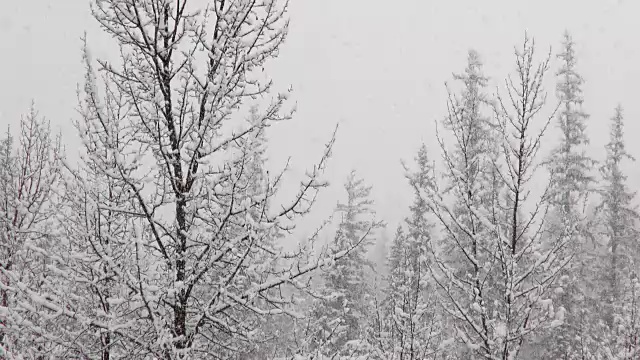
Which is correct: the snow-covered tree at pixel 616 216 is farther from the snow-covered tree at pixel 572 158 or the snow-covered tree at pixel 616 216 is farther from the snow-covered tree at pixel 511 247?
the snow-covered tree at pixel 511 247

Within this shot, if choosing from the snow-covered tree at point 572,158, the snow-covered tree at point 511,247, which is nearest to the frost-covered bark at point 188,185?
the snow-covered tree at point 511,247

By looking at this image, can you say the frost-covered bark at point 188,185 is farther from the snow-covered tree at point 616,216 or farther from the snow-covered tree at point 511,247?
the snow-covered tree at point 616,216

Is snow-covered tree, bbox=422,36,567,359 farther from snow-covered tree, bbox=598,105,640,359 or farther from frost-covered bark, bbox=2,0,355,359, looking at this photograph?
snow-covered tree, bbox=598,105,640,359

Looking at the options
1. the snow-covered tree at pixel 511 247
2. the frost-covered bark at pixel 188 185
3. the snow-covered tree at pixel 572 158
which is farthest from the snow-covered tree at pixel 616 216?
the frost-covered bark at pixel 188 185

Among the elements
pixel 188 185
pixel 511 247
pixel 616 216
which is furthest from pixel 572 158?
pixel 188 185

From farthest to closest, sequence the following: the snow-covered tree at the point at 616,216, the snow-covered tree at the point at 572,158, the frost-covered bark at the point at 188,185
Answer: the snow-covered tree at the point at 616,216, the snow-covered tree at the point at 572,158, the frost-covered bark at the point at 188,185

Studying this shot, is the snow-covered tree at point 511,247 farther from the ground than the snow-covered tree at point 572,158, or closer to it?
closer to it

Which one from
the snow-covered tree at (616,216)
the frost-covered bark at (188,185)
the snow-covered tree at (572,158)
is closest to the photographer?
the frost-covered bark at (188,185)

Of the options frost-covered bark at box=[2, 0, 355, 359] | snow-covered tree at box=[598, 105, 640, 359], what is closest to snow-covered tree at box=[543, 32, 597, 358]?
snow-covered tree at box=[598, 105, 640, 359]

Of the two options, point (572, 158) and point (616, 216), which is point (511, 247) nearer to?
point (572, 158)

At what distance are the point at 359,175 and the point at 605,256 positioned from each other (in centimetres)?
1203

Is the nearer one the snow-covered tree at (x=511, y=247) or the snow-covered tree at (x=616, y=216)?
the snow-covered tree at (x=511, y=247)

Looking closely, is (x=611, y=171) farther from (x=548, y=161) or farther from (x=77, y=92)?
(x=77, y=92)

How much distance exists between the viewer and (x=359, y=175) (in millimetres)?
24359
